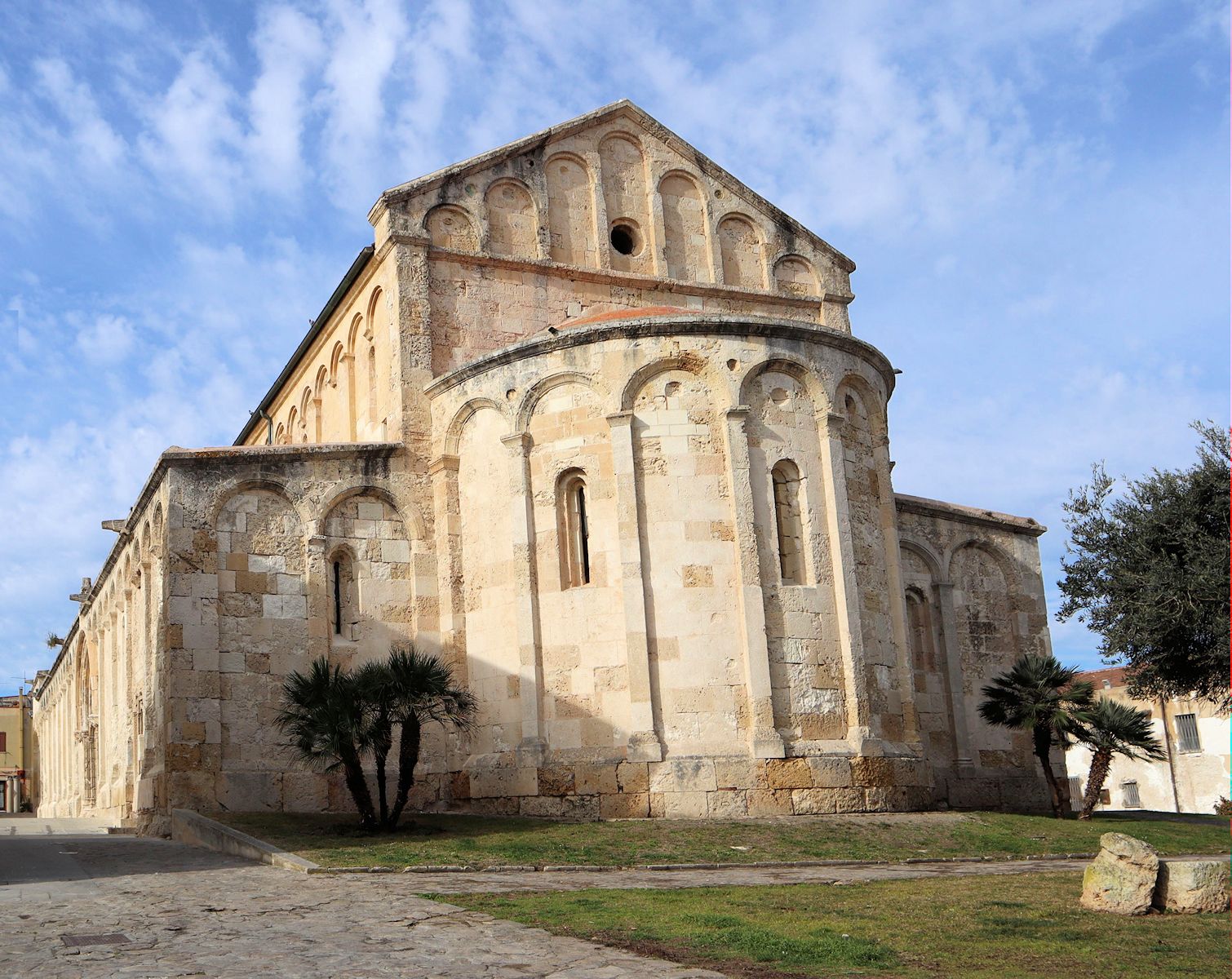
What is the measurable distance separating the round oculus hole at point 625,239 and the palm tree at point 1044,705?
34.1 ft

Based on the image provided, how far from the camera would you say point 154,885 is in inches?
487

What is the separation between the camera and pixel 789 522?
19781 mm

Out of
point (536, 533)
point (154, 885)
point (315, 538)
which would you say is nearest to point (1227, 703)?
point (536, 533)

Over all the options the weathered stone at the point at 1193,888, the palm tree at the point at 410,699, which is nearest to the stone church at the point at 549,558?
the palm tree at the point at 410,699

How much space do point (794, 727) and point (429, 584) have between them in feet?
20.7

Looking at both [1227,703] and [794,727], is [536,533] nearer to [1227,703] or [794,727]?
[794,727]

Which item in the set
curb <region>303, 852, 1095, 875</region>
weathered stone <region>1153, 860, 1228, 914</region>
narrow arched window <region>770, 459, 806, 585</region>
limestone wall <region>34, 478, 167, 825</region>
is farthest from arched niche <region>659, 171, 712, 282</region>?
weathered stone <region>1153, 860, 1228, 914</region>

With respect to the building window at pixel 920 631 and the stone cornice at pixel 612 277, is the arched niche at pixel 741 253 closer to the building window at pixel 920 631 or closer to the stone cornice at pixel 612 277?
the stone cornice at pixel 612 277

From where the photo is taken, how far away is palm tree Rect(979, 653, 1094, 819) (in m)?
21.6

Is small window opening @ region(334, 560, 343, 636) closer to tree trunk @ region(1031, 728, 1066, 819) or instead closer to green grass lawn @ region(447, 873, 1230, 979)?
green grass lawn @ region(447, 873, 1230, 979)

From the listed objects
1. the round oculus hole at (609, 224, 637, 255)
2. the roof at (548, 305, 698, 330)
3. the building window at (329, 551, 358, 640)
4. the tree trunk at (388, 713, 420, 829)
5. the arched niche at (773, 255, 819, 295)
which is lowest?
the tree trunk at (388, 713, 420, 829)

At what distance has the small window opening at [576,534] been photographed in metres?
19.6

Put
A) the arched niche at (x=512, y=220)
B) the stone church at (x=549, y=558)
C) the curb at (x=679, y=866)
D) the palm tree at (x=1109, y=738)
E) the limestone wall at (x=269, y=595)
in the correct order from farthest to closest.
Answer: the arched niche at (x=512, y=220) < the palm tree at (x=1109, y=738) < the limestone wall at (x=269, y=595) < the stone church at (x=549, y=558) < the curb at (x=679, y=866)

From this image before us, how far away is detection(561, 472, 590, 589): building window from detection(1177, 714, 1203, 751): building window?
3334 centimetres
